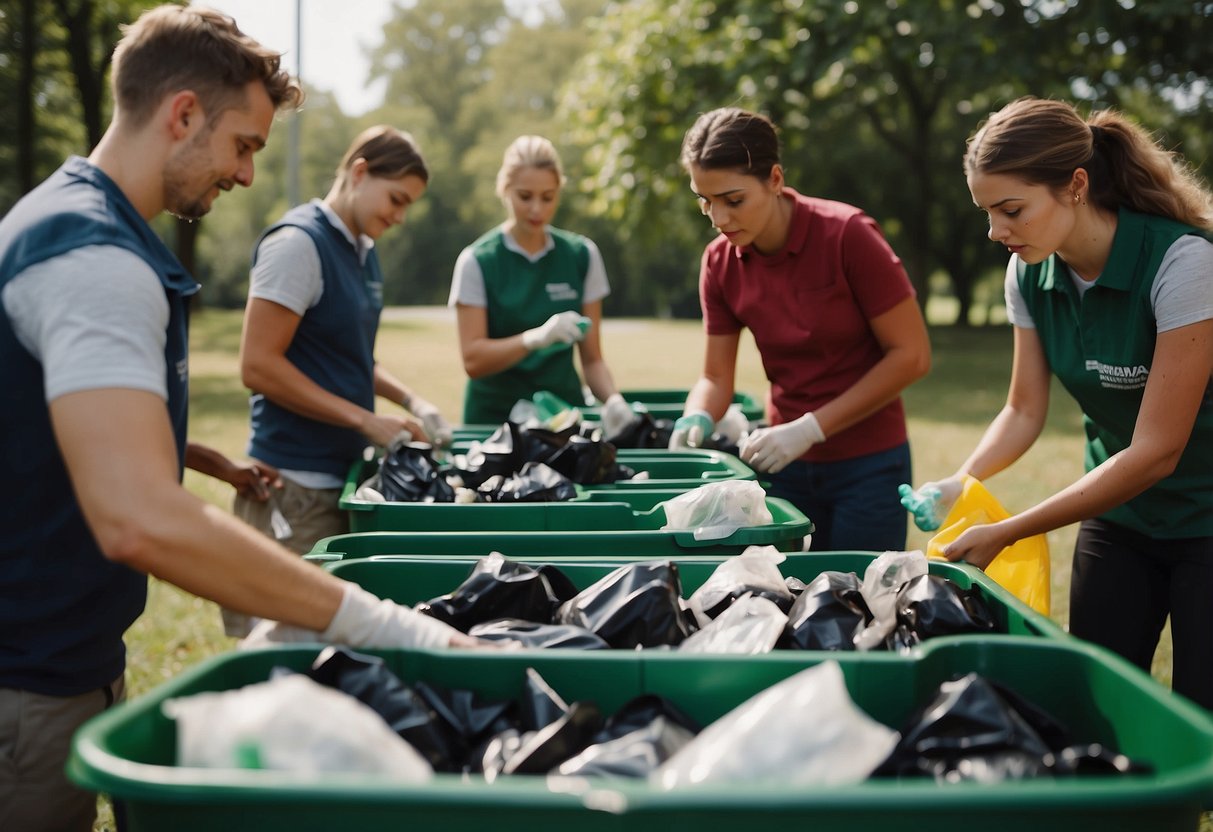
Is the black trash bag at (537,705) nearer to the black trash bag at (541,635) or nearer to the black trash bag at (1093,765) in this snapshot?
the black trash bag at (541,635)

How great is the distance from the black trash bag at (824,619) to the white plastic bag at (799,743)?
1.97ft

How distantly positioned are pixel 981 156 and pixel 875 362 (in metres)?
0.98

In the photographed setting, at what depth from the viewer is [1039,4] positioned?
1364 centimetres

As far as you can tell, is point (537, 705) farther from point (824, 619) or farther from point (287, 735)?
point (824, 619)

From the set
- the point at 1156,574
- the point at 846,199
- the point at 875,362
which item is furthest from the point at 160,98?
the point at 846,199

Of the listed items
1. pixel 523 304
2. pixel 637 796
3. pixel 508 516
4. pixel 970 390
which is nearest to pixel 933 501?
pixel 508 516

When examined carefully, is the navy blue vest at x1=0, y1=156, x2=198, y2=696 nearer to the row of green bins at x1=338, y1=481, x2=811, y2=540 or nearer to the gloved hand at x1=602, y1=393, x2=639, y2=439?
the row of green bins at x1=338, y1=481, x2=811, y2=540

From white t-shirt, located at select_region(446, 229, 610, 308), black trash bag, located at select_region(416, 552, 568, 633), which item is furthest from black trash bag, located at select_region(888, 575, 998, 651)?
white t-shirt, located at select_region(446, 229, 610, 308)

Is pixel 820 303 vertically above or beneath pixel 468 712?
above

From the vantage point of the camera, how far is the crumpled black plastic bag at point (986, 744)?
135 centimetres

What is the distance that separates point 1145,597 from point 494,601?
5.64 feet

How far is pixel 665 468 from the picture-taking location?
3629 mm

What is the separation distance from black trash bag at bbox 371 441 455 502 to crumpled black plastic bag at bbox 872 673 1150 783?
1.90m

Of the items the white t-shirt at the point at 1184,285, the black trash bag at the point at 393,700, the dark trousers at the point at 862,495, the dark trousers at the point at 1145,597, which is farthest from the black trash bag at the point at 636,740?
the dark trousers at the point at 862,495
